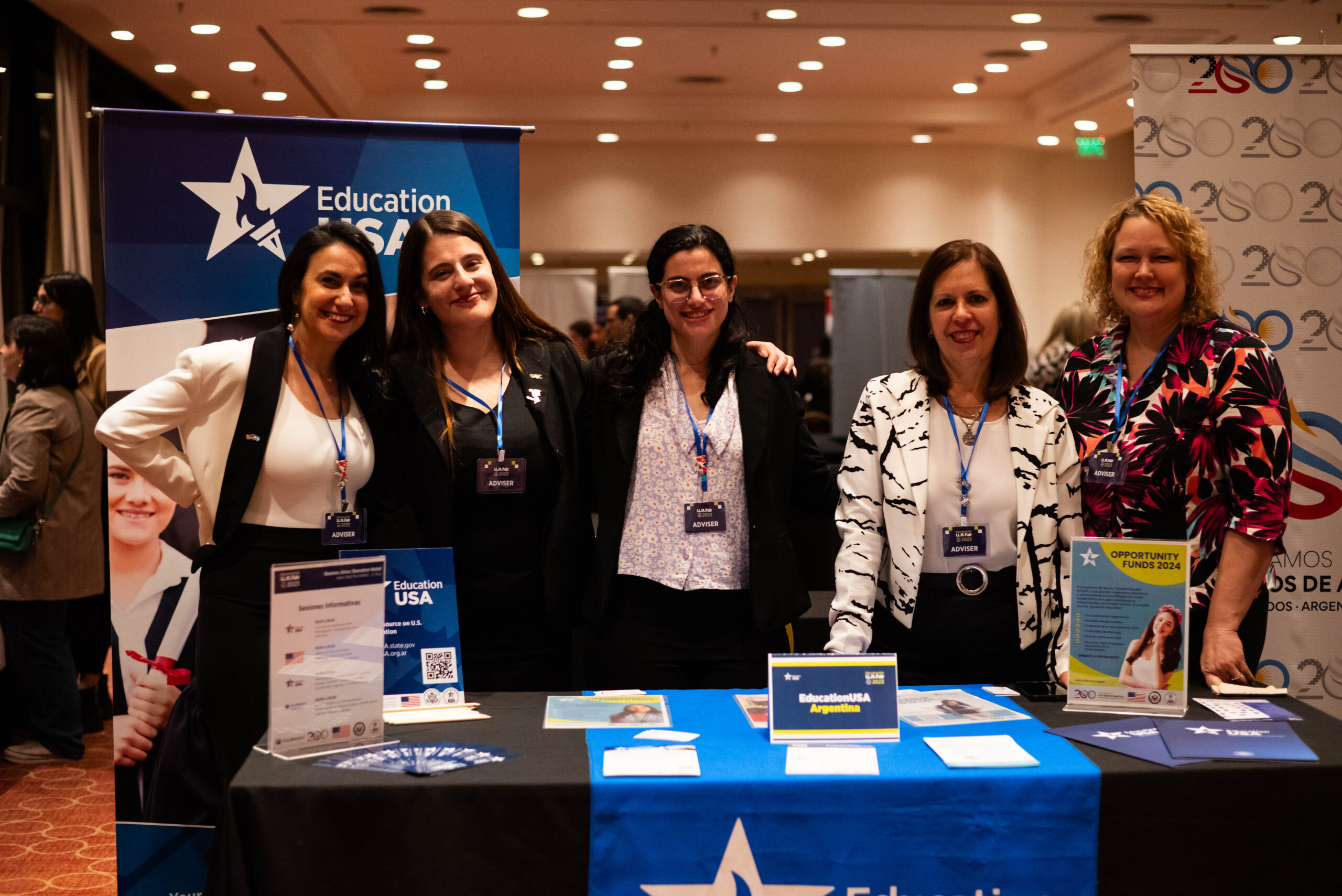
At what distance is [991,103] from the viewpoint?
26.4ft

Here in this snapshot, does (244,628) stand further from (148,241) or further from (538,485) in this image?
(148,241)

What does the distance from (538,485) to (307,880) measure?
972 mm

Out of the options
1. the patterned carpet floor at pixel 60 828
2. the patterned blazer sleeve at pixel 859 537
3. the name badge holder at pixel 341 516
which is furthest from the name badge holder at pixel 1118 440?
the patterned carpet floor at pixel 60 828

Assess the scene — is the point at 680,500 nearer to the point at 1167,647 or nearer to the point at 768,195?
the point at 1167,647

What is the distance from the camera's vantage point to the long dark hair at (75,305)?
4352mm

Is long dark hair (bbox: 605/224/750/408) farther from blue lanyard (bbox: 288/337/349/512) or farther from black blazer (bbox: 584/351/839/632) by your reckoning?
blue lanyard (bbox: 288/337/349/512)

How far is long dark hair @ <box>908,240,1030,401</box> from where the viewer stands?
2219 mm

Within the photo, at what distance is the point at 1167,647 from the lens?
6.26 feet

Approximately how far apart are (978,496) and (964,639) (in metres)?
0.29

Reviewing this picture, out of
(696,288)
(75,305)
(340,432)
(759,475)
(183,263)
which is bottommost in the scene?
(759,475)

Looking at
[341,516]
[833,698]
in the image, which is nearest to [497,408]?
[341,516]

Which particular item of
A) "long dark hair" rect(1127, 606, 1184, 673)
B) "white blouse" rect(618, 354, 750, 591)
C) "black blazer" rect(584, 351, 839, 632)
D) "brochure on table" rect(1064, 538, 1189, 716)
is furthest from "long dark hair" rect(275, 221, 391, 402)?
"long dark hair" rect(1127, 606, 1184, 673)

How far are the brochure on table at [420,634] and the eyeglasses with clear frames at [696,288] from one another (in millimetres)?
727

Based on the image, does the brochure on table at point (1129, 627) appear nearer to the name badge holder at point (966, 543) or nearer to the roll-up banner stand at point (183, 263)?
the name badge holder at point (966, 543)
